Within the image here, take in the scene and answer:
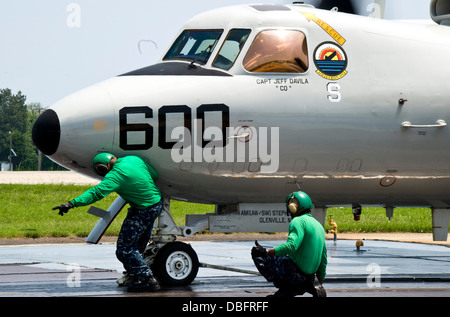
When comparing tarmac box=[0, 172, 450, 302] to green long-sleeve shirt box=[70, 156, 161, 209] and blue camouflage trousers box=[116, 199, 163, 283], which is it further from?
green long-sleeve shirt box=[70, 156, 161, 209]

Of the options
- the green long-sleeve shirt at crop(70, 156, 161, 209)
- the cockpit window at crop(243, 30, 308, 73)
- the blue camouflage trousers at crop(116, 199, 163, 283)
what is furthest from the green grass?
the cockpit window at crop(243, 30, 308, 73)

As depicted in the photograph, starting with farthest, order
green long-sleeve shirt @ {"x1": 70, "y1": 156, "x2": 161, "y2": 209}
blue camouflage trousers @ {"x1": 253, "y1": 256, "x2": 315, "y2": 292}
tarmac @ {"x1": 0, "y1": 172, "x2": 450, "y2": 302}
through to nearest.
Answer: tarmac @ {"x1": 0, "y1": 172, "x2": 450, "y2": 302}, green long-sleeve shirt @ {"x1": 70, "y1": 156, "x2": 161, "y2": 209}, blue camouflage trousers @ {"x1": 253, "y1": 256, "x2": 315, "y2": 292}

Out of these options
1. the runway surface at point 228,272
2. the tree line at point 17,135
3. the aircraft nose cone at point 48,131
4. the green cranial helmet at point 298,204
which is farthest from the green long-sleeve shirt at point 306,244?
the tree line at point 17,135

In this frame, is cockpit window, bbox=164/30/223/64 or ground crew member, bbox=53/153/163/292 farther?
cockpit window, bbox=164/30/223/64

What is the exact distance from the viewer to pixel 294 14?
46.4 feet

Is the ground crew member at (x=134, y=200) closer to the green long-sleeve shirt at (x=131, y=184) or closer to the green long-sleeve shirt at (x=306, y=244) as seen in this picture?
the green long-sleeve shirt at (x=131, y=184)

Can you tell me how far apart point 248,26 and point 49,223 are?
55.9ft

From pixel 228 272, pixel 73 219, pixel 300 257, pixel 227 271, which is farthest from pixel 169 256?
pixel 73 219

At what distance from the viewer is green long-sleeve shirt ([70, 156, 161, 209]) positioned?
12.6m

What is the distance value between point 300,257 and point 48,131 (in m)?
4.79

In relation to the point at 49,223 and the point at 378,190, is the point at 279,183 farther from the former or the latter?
the point at 49,223

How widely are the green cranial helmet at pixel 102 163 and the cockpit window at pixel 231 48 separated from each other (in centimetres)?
231

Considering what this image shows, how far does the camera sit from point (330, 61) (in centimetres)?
1386
